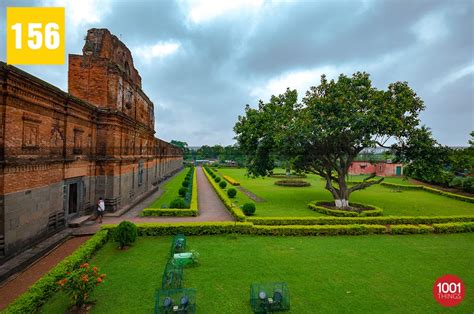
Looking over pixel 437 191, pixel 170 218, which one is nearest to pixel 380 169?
pixel 437 191

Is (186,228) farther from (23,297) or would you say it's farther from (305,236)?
(23,297)

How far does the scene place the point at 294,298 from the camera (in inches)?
286

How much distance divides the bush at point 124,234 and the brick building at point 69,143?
3219 mm

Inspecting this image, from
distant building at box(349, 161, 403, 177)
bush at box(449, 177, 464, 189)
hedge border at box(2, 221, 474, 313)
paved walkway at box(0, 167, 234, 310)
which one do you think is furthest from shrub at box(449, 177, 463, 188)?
paved walkway at box(0, 167, 234, 310)

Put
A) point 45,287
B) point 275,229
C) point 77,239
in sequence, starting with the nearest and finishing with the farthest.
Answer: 1. point 45,287
2. point 77,239
3. point 275,229

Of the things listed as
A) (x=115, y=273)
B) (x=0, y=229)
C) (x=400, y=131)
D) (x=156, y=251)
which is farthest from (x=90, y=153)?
(x=400, y=131)

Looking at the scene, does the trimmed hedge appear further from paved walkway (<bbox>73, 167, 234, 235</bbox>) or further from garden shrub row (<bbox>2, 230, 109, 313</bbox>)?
garden shrub row (<bbox>2, 230, 109, 313</bbox>)

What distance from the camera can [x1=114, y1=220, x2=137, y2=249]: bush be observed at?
10570 millimetres

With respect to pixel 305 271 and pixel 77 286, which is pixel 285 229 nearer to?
pixel 305 271

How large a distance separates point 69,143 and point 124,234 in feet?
19.7

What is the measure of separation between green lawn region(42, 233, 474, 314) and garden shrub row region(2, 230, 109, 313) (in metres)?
0.39

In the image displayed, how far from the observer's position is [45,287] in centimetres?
659

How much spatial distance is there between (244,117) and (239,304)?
16519 millimetres

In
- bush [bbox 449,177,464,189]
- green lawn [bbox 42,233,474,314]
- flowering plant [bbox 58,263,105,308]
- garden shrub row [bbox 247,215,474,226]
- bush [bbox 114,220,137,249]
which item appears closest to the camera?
flowering plant [bbox 58,263,105,308]
